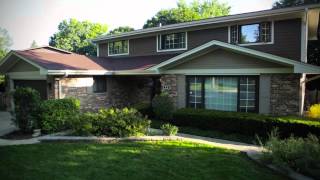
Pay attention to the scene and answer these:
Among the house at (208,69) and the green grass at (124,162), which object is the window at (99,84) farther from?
the green grass at (124,162)

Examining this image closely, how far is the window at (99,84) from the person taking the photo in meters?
16.5

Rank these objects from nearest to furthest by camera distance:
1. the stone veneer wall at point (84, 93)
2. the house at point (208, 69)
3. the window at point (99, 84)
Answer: the house at point (208, 69) → the stone veneer wall at point (84, 93) → the window at point (99, 84)

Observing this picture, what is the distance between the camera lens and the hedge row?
947 cm

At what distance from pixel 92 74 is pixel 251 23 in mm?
8886

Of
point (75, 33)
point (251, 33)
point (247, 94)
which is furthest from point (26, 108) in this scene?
point (75, 33)

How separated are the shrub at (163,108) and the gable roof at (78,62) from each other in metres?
2.68

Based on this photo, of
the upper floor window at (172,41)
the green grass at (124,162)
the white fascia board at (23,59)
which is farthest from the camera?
the upper floor window at (172,41)

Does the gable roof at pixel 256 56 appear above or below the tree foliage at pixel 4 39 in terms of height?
below

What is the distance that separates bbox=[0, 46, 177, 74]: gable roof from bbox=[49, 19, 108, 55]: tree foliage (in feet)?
120

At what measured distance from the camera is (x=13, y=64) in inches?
693

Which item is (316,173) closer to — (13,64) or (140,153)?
(140,153)

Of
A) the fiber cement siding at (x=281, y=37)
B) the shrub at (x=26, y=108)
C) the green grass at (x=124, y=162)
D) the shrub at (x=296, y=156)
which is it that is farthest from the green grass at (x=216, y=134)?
Answer: the fiber cement siding at (x=281, y=37)

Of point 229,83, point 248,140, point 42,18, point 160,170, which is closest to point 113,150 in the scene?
point 160,170

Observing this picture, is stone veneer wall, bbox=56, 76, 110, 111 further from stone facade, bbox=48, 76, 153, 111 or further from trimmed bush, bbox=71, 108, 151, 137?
trimmed bush, bbox=71, 108, 151, 137
